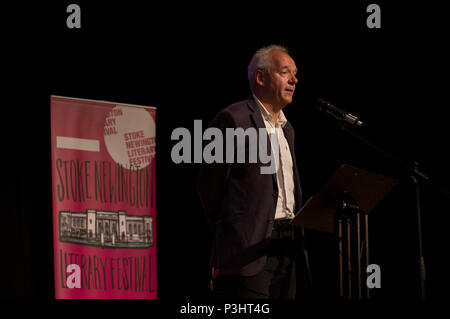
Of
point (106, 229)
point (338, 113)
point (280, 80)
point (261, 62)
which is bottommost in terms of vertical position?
point (106, 229)

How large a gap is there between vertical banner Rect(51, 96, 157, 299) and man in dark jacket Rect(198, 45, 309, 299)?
1405mm

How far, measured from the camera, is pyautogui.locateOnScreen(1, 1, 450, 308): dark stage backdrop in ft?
12.1

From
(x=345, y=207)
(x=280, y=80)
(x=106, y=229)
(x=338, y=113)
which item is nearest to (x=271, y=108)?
(x=280, y=80)

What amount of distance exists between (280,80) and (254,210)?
708mm

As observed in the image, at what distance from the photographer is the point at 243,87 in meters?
4.31

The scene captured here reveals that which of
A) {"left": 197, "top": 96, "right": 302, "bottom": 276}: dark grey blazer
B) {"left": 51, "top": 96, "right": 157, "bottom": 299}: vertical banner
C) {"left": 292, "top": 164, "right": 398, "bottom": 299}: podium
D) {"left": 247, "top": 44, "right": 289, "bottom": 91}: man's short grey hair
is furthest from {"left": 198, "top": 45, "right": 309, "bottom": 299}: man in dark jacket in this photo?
{"left": 51, "top": 96, "right": 157, "bottom": 299}: vertical banner

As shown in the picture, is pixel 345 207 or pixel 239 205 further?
pixel 239 205

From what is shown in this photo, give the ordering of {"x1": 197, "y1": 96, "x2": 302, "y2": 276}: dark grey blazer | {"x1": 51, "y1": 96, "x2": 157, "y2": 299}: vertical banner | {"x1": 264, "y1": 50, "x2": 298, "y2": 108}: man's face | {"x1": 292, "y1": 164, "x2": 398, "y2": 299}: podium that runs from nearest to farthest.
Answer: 1. {"x1": 292, "y1": 164, "x2": 398, "y2": 299}: podium
2. {"x1": 197, "y1": 96, "x2": 302, "y2": 276}: dark grey blazer
3. {"x1": 264, "y1": 50, "x2": 298, "y2": 108}: man's face
4. {"x1": 51, "y1": 96, "x2": 157, "y2": 299}: vertical banner

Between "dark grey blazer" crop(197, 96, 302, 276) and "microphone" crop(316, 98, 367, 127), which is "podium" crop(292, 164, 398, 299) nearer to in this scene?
"dark grey blazer" crop(197, 96, 302, 276)

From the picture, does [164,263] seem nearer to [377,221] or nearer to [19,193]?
[19,193]

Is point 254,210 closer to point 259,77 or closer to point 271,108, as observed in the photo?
point 271,108

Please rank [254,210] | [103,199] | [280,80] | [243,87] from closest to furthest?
[254,210] → [280,80] → [103,199] → [243,87]

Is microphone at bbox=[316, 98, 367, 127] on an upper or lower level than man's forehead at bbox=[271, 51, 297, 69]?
lower

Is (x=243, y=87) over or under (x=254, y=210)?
over
